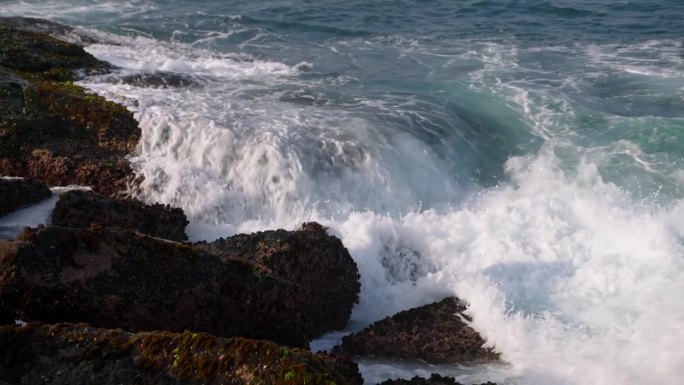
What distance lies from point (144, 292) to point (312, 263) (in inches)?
107

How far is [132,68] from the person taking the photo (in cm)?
1700

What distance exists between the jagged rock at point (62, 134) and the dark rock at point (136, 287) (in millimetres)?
4646

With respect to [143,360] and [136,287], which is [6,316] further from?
[143,360]

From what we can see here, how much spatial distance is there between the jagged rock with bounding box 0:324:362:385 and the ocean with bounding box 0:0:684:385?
280 centimetres

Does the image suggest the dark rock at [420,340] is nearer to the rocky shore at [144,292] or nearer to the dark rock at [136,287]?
the rocky shore at [144,292]

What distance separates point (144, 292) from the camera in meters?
6.97

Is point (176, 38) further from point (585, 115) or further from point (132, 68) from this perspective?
point (585, 115)

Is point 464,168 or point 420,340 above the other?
point 464,168

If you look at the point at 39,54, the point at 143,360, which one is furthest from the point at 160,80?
the point at 143,360

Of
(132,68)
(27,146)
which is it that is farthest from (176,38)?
(27,146)

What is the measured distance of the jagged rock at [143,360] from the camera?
5.42 meters

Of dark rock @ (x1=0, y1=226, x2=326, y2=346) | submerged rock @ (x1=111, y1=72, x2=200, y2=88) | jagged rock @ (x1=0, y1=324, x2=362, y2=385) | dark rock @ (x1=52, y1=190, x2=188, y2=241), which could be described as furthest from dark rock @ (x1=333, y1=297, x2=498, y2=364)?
submerged rock @ (x1=111, y1=72, x2=200, y2=88)

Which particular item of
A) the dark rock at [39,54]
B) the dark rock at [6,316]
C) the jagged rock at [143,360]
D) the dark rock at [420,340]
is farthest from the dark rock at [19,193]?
the dark rock at [39,54]

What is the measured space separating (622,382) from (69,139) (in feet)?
31.7
